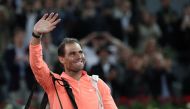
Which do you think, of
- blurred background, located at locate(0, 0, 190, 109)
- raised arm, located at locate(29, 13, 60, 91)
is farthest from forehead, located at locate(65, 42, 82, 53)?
blurred background, located at locate(0, 0, 190, 109)

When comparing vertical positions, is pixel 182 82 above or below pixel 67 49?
below

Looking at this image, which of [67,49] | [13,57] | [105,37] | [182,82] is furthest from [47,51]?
[67,49]

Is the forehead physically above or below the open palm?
below

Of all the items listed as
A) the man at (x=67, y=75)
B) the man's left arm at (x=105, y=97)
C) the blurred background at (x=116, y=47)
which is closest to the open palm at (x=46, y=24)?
the man at (x=67, y=75)

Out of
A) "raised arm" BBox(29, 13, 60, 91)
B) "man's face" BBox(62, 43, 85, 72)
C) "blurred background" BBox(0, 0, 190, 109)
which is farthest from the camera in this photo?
"blurred background" BBox(0, 0, 190, 109)

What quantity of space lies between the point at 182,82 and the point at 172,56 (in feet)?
3.05

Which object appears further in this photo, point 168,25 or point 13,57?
point 168,25

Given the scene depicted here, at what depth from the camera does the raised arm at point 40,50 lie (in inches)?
260

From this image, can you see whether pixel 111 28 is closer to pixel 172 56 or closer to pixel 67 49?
pixel 172 56

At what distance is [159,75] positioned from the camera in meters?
14.6

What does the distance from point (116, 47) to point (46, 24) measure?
8.42m

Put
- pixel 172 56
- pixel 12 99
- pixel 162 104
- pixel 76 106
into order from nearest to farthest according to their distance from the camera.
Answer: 1. pixel 76 106
2. pixel 12 99
3. pixel 162 104
4. pixel 172 56

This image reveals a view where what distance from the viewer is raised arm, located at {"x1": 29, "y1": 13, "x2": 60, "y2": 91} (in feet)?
21.7

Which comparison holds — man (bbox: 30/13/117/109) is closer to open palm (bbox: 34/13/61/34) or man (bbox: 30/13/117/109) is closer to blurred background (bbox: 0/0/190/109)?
open palm (bbox: 34/13/61/34)
